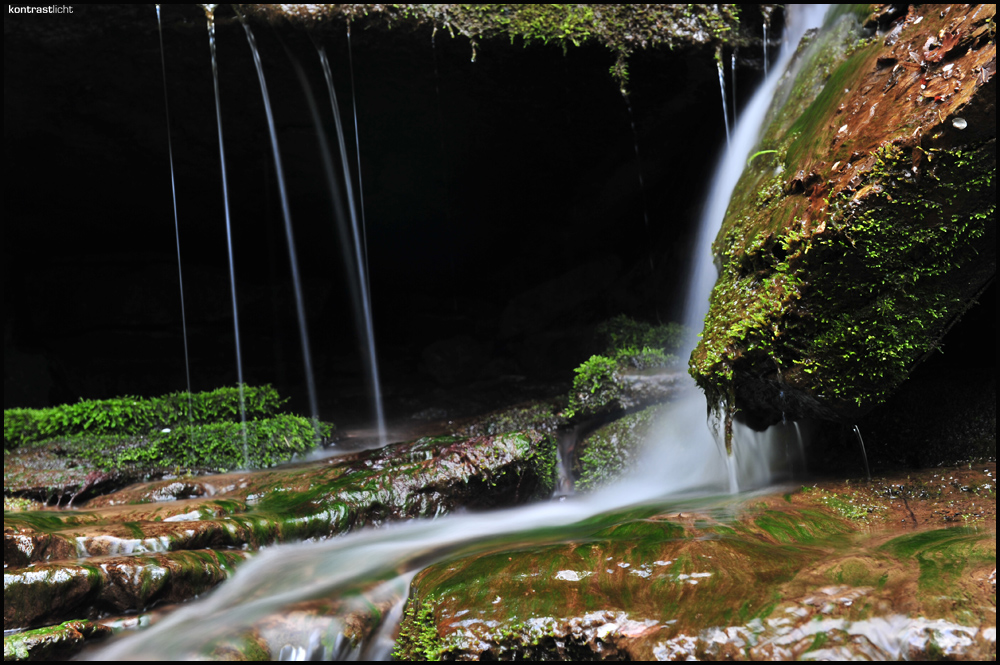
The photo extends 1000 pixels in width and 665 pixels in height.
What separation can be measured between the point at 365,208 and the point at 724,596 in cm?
897

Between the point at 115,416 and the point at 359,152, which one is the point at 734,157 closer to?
the point at 359,152

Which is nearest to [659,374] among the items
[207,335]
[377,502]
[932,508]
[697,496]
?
[697,496]

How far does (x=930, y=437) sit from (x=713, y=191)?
11.1 feet

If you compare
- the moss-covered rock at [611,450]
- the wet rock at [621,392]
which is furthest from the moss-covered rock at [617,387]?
the moss-covered rock at [611,450]

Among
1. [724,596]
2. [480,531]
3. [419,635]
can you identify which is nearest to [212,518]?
[480,531]

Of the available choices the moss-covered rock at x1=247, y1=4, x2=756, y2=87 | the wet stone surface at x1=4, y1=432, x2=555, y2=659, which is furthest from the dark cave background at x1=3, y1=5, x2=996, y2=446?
the wet stone surface at x1=4, y1=432, x2=555, y2=659

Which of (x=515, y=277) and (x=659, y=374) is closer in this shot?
(x=659, y=374)

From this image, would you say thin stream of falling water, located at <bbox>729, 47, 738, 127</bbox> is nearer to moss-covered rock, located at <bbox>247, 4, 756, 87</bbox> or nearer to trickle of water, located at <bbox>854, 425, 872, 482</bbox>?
moss-covered rock, located at <bbox>247, 4, 756, 87</bbox>

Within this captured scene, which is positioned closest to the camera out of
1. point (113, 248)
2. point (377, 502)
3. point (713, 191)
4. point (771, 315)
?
point (771, 315)

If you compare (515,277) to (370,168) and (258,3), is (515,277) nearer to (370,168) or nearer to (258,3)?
(370,168)

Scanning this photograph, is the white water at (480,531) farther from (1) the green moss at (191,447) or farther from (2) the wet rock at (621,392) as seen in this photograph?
(1) the green moss at (191,447)

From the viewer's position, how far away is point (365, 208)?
32.4 feet

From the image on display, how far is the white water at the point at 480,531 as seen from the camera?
284 cm

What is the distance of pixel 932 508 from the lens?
3191 millimetres
